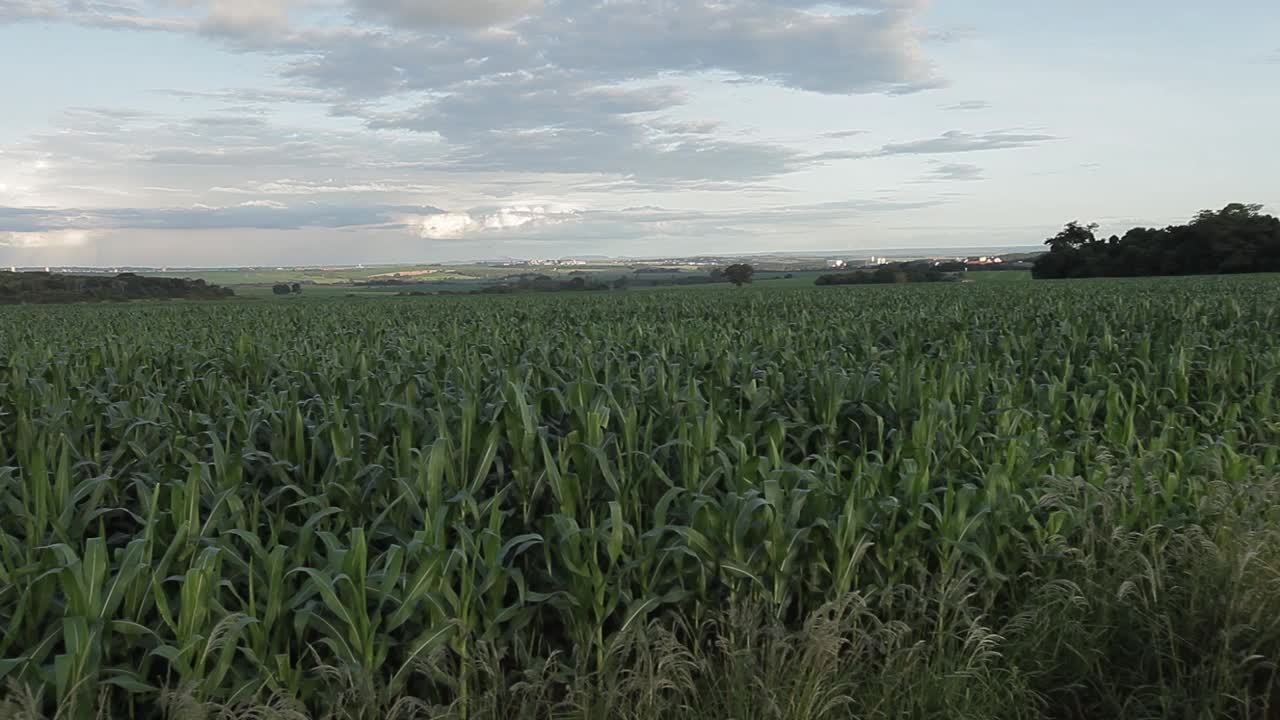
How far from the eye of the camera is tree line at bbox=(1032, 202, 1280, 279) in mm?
75875

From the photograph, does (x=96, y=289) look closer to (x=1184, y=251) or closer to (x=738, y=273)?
(x=738, y=273)

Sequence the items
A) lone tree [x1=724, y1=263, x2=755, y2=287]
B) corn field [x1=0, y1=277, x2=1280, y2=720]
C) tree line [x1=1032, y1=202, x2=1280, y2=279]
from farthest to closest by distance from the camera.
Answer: lone tree [x1=724, y1=263, x2=755, y2=287] → tree line [x1=1032, y1=202, x2=1280, y2=279] → corn field [x1=0, y1=277, x2=1280, y2=720]

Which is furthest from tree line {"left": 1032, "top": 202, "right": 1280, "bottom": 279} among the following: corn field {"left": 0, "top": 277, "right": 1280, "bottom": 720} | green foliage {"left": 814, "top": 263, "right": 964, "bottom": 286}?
corn field {"left": 0, "top": 277, "right": 1280, "bottom": 720}

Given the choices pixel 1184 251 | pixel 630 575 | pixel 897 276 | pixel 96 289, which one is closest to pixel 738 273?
pixel 897 276

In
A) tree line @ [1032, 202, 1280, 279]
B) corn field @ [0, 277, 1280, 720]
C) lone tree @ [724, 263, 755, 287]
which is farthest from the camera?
lone tree @ [724, 263, 755, 287]

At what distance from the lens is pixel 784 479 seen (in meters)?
5.11

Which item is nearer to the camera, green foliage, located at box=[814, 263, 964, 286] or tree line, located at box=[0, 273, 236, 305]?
green foliage, located at box=[814, 263, 964, 286]

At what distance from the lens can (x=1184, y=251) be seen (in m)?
79.8

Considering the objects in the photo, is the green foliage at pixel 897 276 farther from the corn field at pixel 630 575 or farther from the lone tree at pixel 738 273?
the corn field at pixel 630 575

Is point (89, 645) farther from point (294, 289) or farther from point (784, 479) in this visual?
point (294, 289)

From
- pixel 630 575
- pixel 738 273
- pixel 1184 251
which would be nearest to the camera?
pixel 630 575

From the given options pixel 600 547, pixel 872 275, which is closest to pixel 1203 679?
pixel 600 547

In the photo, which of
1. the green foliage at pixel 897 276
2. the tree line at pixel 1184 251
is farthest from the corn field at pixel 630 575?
the tree line at pixel 1184 251

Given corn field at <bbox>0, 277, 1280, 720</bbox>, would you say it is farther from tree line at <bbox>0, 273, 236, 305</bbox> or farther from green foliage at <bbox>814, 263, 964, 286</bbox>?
tree line at <bbox>0, 273, 236, 305</bbox>
